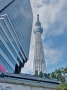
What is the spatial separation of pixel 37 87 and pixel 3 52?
29.5 metres

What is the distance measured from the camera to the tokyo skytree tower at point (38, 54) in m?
135

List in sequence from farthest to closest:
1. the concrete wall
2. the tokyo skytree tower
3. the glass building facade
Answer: the tokyo skytree tower
the glass building facade
the concrete wall

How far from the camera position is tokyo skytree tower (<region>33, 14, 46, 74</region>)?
134750mm

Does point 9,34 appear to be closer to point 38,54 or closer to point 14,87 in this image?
point 14,87

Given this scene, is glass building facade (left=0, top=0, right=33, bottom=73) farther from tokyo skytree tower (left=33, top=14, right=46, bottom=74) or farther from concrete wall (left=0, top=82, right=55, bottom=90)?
tokyo skytree tower (left=33, top=14, right=46, bottom=74)

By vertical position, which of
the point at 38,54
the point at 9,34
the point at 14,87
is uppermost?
the point at 38,54

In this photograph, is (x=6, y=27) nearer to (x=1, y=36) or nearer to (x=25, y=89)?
(x=1, y=36)

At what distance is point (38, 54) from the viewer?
146250 millimetres

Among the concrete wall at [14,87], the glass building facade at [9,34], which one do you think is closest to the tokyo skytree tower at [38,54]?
the glass building facade at [9,34]

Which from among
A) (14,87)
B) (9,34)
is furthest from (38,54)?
(14,87)

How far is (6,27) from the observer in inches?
2194

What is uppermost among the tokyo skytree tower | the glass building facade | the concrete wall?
the tokyo skytree tower

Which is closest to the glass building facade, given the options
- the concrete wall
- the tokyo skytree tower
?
the concrete wall

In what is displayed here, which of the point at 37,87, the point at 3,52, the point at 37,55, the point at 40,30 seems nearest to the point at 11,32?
the point at 3,52
